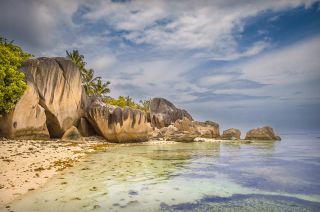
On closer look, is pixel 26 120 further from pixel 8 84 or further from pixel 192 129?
pixel 192 129

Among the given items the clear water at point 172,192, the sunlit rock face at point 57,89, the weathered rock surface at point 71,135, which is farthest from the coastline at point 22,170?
the weathered rock surface at point 71,135

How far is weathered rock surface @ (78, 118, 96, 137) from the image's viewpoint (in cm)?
3192

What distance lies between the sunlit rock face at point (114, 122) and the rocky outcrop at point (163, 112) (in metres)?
28.2

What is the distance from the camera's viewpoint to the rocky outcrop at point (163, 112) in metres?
63.1

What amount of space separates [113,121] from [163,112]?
36834 millimetres

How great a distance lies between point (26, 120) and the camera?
21156mm

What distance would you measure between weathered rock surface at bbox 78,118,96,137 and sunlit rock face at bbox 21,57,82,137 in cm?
165

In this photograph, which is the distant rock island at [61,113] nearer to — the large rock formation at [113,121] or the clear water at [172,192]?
the large rock formation at [113,121]

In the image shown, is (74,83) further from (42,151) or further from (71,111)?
(42,151)

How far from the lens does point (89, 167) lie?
13.5 meters

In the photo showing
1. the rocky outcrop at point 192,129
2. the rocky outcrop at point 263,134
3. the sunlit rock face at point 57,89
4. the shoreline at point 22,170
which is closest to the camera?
the shoreline at point 22,170

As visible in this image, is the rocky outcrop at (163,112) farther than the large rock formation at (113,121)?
Yes

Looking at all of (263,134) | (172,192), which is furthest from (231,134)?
(172,192)

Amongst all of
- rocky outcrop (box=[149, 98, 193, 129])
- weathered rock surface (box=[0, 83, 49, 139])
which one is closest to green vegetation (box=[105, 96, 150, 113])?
rocky outcrop (box=[149, 98, 193, 129])
